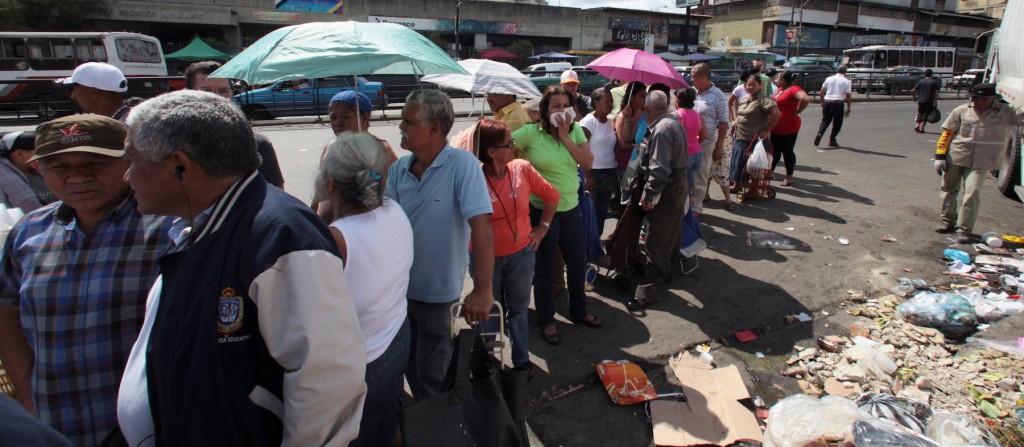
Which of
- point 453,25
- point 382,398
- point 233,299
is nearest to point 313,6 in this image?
point 453,25

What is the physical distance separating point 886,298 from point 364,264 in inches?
177

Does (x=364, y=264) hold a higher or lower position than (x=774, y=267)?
higher

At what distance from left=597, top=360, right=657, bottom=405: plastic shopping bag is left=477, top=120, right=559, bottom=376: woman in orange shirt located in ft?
1.68

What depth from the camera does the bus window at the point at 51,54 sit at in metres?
16.8

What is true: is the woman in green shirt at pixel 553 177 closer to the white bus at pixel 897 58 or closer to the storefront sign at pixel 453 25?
the white bus at pixel 897 58

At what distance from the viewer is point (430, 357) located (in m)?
2.56

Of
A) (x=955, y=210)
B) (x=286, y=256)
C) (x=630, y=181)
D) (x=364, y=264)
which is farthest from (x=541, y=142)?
(x=955, y=210)

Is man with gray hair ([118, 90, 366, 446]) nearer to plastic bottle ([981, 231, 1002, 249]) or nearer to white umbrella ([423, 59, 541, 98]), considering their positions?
white umbrella ([423, 59, 541, 98])

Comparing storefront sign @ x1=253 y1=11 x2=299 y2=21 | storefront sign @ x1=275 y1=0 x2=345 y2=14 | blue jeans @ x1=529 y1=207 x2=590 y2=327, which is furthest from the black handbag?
storefront sign @ x1=253 y1=11 x2=299 y2=21

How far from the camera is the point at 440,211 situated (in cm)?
244

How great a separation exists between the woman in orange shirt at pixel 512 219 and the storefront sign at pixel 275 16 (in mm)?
37116

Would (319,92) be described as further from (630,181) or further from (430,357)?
(430,357)

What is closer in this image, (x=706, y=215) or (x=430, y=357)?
(x=430, y=357)

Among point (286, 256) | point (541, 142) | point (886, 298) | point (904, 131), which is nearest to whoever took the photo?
point (286, 256)
